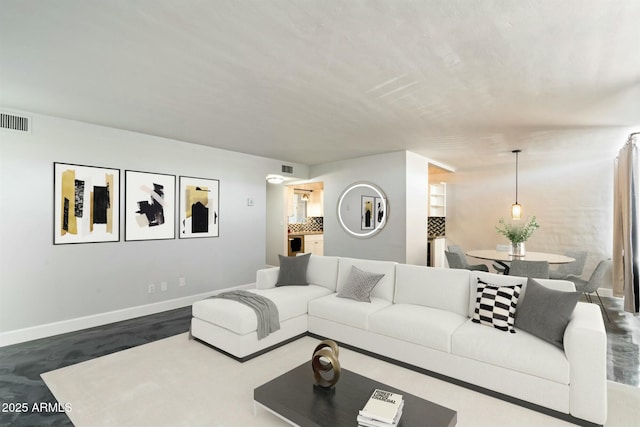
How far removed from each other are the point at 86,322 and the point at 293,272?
2682 millimetres

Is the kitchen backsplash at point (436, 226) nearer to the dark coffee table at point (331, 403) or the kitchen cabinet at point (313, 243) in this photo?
the kitchen cabinet at point (313, 243)

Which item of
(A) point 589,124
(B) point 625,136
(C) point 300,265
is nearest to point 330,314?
(C) point 300,265

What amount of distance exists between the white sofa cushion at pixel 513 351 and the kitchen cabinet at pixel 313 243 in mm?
6042

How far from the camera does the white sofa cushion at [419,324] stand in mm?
2793

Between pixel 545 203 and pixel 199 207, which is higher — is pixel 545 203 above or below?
above

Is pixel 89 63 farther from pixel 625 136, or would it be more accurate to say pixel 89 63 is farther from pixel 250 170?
pixel 625 136

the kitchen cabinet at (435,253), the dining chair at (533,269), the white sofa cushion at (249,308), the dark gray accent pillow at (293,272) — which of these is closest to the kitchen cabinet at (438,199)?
the kitchen cabinet at (435,253)

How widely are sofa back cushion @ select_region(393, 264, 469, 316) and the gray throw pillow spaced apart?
286 mm

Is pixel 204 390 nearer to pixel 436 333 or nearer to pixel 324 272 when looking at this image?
pixel 436 333

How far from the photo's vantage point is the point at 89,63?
2.52 metres

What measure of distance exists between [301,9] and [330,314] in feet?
9.42

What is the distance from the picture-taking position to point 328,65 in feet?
8.38

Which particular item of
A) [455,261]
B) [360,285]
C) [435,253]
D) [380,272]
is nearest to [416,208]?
[455,261]

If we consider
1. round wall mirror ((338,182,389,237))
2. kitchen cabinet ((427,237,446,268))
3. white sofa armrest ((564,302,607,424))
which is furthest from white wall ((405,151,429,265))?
white sofa armrest ((564,302,607,424))
